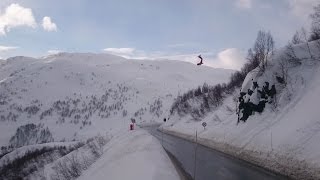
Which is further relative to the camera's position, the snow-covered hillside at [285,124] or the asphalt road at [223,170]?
the snow-covered hillside at [285,124]

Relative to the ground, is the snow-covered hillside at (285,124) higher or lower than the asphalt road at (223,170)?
higher

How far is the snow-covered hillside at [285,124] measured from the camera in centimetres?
2259

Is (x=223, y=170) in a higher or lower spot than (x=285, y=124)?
lower

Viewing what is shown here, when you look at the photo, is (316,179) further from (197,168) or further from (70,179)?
(70,179)

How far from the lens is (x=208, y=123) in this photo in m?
54.6

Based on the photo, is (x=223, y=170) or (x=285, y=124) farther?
(x=285, y=124)

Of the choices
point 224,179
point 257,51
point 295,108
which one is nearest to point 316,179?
point 224,179

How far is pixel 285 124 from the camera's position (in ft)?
92.8

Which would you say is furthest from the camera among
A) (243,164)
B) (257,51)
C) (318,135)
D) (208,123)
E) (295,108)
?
(208,123)

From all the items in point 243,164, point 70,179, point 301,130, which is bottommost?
point 70,179

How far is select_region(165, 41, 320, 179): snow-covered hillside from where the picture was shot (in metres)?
22.6

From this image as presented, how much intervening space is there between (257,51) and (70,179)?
77.8 feet

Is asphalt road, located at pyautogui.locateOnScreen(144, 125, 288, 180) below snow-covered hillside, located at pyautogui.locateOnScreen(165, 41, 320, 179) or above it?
below

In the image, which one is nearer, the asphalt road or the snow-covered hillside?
the asphalt road
